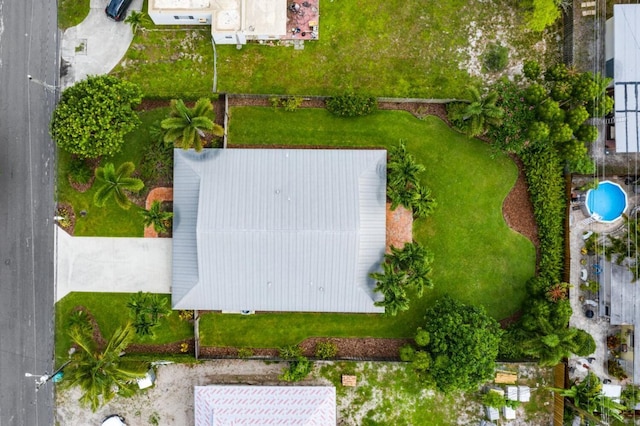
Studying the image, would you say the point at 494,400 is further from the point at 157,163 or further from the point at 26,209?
the point at 26,209

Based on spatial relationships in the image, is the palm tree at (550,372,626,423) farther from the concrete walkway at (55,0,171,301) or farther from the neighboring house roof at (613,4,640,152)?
the concrete walkway at (55,0,171,301)

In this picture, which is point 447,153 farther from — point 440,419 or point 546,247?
point 440,419

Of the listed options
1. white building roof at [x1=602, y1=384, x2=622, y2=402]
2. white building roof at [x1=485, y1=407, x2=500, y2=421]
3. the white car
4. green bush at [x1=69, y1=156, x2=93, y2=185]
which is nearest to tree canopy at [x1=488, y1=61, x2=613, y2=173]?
white building roof at [x1=602, y1=384, x2=622, y2=402]

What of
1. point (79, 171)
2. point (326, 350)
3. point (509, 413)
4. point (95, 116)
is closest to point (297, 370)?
point (326, 350)

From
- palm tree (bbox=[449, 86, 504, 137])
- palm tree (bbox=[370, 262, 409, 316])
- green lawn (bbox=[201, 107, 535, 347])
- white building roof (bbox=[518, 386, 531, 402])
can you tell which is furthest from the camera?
green lawn (bbox=[201, 107, 535, 347])

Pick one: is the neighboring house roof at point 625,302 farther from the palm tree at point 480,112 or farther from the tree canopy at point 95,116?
the tree canopy at point 95,116

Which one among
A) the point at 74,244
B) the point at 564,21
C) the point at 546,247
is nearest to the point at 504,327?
the point at 546,247
